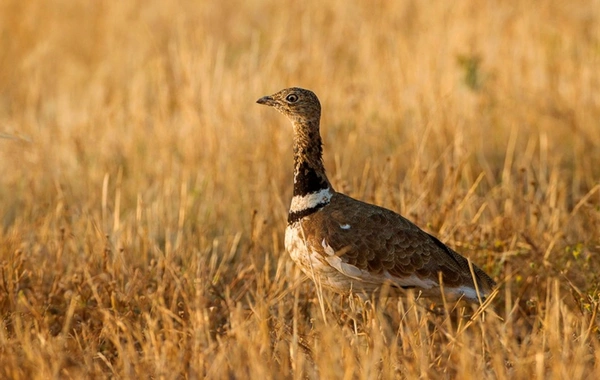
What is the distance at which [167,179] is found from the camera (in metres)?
6.61

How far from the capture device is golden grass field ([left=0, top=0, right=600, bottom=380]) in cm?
383

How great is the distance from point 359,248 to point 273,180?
150 centimetres

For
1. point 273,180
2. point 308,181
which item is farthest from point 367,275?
point 273,180

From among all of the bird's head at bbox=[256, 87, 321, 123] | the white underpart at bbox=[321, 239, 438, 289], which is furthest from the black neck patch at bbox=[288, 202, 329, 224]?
the bird's head at bbox=[256, 87, 321, 123]

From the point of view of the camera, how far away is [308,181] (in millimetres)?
4715

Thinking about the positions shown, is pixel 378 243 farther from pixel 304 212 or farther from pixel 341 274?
pixel 304 212

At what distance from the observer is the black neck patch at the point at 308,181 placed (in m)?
4.71

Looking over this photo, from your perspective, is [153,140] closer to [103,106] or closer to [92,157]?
[92,157]

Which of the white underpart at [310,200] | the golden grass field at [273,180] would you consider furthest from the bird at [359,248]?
the golden grass field at [273,180]

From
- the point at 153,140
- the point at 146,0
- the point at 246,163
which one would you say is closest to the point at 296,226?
the point at 246,163

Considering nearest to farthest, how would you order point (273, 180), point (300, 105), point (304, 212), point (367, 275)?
point (367, 275), point (304, 212), point (300, 105), point (273, 180)

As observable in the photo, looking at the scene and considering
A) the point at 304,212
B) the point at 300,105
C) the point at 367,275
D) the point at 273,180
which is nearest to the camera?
the point at 367,275

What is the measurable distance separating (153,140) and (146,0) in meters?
4.49

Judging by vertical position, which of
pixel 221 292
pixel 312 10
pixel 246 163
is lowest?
pixel 221 292
